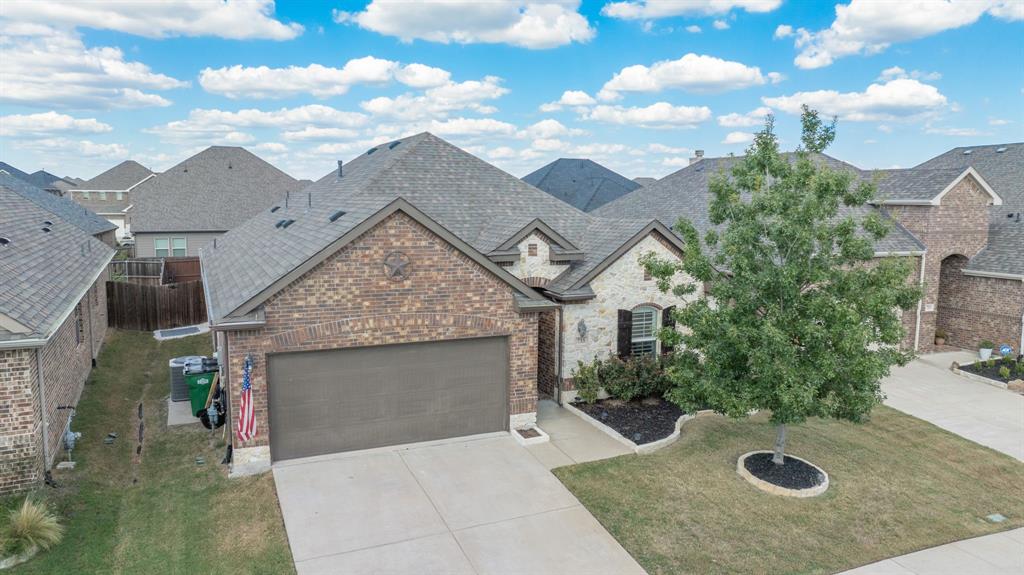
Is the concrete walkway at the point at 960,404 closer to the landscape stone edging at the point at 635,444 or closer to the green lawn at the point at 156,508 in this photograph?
the landscape stone edging at the point at 635,444

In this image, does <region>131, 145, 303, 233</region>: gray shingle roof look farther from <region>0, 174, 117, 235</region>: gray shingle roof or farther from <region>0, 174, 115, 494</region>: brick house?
<region>0, 174, 115, 494</region>: brick house

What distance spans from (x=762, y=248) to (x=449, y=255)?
5621mm

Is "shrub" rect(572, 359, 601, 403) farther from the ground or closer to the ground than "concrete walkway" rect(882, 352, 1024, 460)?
farther from the ground

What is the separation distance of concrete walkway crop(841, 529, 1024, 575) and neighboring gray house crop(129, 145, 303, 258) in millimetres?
33590

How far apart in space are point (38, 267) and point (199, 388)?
4.07 m

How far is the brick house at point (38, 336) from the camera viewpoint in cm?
1016

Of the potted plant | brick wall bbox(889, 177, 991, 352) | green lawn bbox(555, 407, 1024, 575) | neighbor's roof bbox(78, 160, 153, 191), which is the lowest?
green lawn bbox(555, 407, 1024, 575)

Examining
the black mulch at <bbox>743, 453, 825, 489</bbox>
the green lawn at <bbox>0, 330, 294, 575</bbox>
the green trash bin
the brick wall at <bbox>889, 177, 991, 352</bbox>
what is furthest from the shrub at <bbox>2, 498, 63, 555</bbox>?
the brick wall at <bbox>889, 177, 991, 352</bbox>

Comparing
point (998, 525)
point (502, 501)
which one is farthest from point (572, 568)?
point (998, 525)

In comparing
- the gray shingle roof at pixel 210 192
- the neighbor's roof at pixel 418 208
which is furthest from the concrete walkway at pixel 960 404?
the gray shingle roof at pixel 210 192

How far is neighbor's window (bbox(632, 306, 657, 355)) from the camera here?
16906 millimetres

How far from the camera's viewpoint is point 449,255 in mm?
12656

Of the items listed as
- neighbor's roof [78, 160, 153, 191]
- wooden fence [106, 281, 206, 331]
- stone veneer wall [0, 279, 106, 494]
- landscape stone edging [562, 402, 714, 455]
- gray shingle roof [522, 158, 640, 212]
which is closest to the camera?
stone veneer wall [0, 279, 106, 494]

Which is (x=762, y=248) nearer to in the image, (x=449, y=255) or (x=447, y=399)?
(x=449, y=255)
